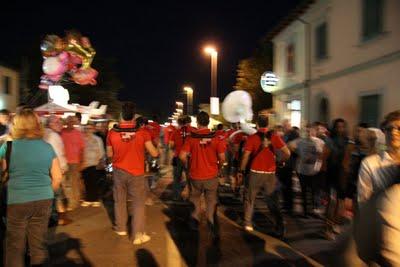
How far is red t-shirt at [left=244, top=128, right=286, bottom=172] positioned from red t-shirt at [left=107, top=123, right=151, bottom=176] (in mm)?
1747

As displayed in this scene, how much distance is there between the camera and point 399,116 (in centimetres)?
324

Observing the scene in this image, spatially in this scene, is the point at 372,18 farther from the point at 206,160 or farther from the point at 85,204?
the point at 85,204

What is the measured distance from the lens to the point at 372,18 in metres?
14.0

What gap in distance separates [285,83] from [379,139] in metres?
17.5

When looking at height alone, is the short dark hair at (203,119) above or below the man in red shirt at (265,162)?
above

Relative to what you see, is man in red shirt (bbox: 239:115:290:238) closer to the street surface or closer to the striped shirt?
the street surface

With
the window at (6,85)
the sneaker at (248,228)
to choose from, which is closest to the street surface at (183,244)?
the sneaker at (248,228)

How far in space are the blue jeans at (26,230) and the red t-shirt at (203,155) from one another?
2.84 m

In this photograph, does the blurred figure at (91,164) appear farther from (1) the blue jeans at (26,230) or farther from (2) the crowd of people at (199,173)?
(1) the blue jeans at (26,230)

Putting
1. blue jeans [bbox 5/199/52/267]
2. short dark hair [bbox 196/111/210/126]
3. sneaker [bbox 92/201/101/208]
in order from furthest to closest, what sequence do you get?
sneaker [bbox 92/201/101/208]
short dark hair [bbox 196/111/210/126]
blue jeans [bbox 5/199/52/267]

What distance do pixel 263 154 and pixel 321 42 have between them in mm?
12311

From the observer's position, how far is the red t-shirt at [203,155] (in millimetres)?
7258

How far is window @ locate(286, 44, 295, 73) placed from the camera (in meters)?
22.5

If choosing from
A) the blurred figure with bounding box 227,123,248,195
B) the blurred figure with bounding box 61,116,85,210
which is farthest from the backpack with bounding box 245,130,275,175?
the blurred figure with bounding box 61,116,85,210
